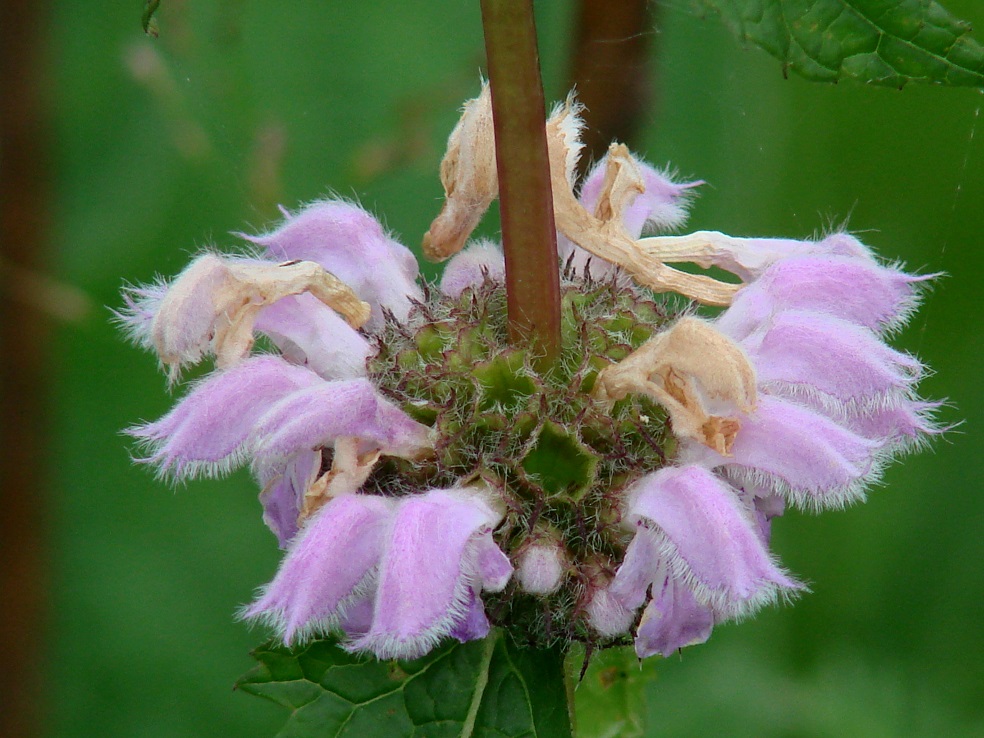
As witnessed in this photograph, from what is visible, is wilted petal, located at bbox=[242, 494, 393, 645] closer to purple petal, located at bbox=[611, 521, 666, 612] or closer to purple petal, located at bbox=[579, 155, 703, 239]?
purple petal, located at bbox=[611, 521, 666, 612]

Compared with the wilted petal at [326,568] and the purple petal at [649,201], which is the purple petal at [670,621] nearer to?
the wilted petal at [326,568]

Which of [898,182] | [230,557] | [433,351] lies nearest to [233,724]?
[230,557]

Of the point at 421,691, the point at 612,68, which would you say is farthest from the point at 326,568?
the point at 612,68

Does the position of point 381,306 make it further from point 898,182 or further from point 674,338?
point 898,182

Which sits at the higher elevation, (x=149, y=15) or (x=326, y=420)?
(x=149, y=15)

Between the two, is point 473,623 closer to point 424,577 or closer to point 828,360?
point 424,577

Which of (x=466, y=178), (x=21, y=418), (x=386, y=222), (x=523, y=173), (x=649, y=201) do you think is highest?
(x=523, y=173)

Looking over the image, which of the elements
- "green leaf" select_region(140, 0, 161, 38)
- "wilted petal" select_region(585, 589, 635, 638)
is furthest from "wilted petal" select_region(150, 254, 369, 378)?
"wilted petal" select_region(585, 589, 635, 638)
